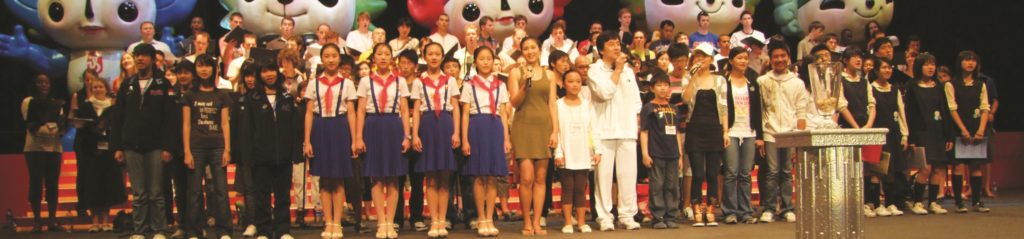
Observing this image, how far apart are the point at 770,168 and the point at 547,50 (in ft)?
11.3

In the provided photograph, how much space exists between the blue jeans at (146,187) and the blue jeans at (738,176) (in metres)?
3.79

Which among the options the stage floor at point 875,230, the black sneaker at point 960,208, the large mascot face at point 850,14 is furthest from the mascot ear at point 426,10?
the black sneaker at point 960,208

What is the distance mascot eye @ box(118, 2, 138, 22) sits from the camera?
10773mm

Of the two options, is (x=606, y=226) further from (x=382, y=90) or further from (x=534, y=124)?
(x=382, y=90)

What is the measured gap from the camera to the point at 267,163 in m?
6.78

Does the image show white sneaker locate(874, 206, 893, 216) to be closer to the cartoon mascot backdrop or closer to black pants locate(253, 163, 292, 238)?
black pants locate(253, 163, 292, 238)

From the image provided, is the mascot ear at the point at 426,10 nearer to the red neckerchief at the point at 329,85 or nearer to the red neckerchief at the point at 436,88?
the red neckerchief at the point at 436,88

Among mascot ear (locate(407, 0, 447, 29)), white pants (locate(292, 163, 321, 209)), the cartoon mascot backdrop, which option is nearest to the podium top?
white pants (locate(292, 163, 321, 209))

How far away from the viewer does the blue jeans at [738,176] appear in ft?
25.2

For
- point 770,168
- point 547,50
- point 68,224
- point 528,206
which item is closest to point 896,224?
point 770,168

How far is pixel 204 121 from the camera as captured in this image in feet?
22.6

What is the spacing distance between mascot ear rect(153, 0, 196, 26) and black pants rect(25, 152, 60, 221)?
9.92ft

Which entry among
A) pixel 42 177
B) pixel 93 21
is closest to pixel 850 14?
pixel 93 21

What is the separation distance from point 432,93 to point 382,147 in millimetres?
473
